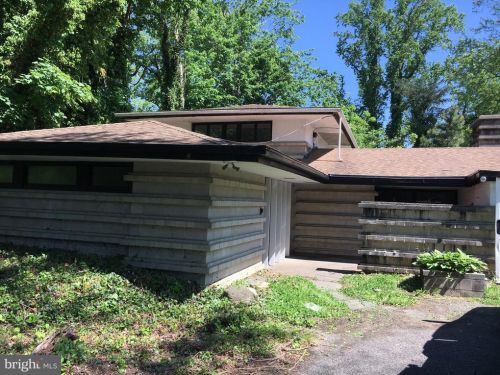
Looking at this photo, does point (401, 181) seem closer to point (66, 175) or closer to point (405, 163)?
point (405, 163)

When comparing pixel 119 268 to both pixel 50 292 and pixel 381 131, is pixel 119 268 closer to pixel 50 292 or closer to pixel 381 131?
pixel 50 292

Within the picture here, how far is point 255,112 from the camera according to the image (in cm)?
1438

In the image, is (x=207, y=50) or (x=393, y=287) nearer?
(x=393, y=287)

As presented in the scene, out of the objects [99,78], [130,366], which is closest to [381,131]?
[99,78]

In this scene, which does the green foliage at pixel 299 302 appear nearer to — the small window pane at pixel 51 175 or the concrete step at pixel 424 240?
the concrete step at pixel 424 240

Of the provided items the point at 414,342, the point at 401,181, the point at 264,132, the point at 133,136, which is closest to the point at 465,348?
the point at 414,342

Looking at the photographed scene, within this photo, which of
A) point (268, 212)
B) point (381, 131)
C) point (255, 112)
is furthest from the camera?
point (381, 131)

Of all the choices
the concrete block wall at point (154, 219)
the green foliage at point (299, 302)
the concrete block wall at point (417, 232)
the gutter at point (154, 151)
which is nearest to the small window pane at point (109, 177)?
the concrete block wall at point (154, 219)

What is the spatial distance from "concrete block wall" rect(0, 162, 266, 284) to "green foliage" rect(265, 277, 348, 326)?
1.08m

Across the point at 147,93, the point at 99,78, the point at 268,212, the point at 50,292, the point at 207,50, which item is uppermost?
the point at 207,50

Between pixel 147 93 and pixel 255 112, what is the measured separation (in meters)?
20.8

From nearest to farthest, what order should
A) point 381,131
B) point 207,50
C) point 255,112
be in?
point 255,112 → point 207,50 → point 381,131

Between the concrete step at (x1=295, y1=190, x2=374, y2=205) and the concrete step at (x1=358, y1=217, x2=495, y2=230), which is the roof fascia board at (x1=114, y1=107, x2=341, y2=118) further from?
the concrete step at (x1=358, y1=217, x2=495, y2=230)

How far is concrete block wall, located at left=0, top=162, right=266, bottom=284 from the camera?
24.9ft
